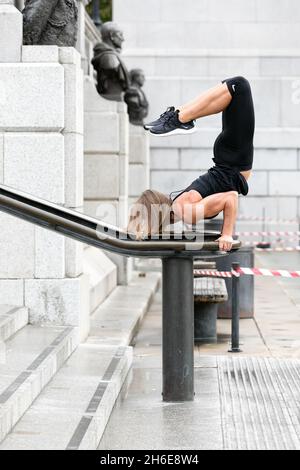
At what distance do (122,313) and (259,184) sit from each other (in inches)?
586

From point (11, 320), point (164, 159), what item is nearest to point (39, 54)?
point (11, 320)

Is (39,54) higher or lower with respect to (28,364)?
higher

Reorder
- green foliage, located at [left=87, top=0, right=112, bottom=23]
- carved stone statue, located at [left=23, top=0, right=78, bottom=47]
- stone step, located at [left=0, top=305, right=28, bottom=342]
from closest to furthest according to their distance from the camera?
stone step, located at [left=0, top=305, right=28, bottom=342] < carved stone statue, located at [left=23, top=0, right=78, bottom=47] < green foliage, located at [left=87, top=0, right=112, bottom=23]

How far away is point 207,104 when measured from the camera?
7355 mm

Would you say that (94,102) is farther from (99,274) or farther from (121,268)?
(99,274)

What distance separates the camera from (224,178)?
7688 mm

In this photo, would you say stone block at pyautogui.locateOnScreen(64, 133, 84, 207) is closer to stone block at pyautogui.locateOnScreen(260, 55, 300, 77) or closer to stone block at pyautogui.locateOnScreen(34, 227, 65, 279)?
stone block at pyautogui.locateOnScreen(34, 227, 65, 279)

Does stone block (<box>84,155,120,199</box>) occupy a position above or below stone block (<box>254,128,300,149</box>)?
below

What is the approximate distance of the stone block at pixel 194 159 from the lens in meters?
27.3

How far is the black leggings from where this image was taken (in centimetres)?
745

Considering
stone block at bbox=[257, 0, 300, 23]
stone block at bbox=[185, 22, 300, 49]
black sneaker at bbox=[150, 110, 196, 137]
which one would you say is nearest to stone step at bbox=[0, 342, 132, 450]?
black sneaker at bbox=[150, 110, 196, 137]

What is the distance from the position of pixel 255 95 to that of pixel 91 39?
6898 mm

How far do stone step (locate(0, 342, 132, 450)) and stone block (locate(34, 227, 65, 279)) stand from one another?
2.93ft

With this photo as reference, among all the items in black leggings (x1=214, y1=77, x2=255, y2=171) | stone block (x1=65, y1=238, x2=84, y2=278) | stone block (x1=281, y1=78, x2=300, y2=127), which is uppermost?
stone block (x1=281, y1=78, x2=300, y2=127)
